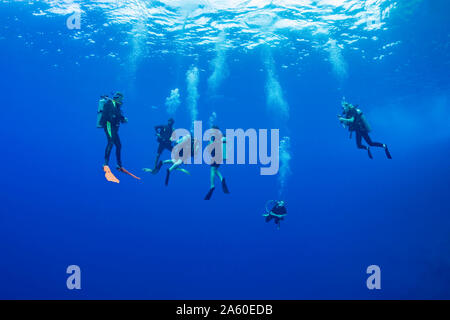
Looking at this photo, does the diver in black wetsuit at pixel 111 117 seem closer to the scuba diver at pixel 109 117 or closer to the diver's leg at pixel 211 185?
the scuba diver at pixel 109 117

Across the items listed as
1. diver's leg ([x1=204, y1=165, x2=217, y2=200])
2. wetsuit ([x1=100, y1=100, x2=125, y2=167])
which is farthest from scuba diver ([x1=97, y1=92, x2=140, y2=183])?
diver's leg ([x1=204, y1=165, x2=217, y2=200])

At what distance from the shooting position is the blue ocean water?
17.3 m

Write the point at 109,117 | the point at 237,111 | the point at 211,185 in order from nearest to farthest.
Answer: the point at 109,117
the point at 211,185
the point at 237,111

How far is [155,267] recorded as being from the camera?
124ft

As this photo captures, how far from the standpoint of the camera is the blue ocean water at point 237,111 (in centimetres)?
1731

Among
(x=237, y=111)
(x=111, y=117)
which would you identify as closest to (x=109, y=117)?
(x=111, y=117)

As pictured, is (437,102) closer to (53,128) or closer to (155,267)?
(155,267)

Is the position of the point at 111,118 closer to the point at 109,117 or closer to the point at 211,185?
the point at 109,117

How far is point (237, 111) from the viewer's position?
35.5 m

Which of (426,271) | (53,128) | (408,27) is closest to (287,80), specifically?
(408,27)

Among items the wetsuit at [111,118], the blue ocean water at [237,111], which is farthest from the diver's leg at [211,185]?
the blue ocean water at [237,111]

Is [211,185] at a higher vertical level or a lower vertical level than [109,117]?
lower
